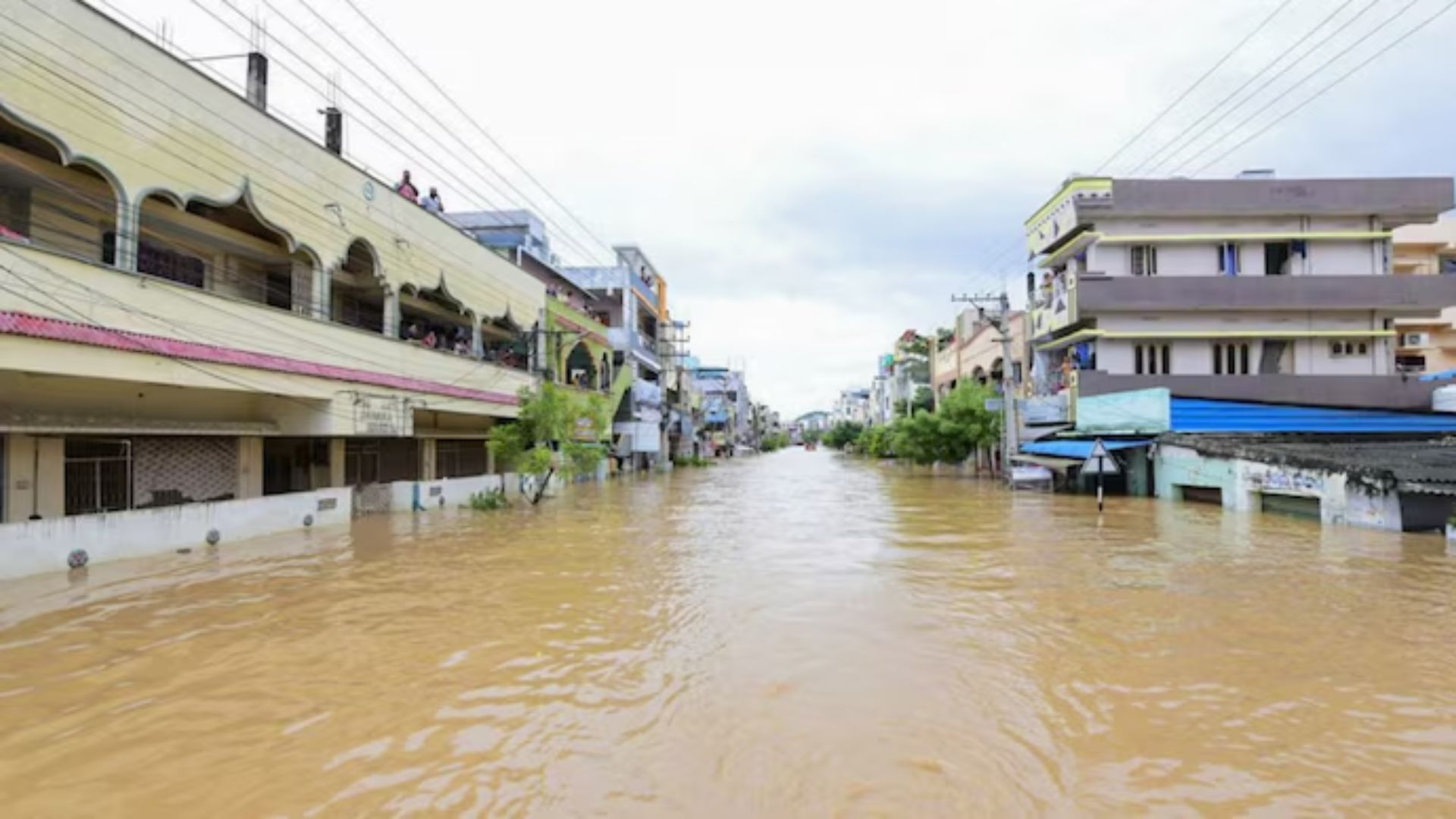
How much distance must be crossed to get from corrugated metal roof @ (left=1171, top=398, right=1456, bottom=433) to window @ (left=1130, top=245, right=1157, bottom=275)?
5313 millimetres

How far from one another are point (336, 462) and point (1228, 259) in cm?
3247

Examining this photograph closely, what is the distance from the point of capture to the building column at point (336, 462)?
21719mm

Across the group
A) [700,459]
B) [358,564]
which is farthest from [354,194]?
[700,459]

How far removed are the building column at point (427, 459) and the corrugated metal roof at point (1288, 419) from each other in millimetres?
26424

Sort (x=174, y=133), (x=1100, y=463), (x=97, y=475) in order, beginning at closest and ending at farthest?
1. (x=174, y=133)
2. (x=97, y=475)
3. (x=1100, y=463)

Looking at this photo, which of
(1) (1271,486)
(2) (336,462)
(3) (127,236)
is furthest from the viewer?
(2) (336,462)

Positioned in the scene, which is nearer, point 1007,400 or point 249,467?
point 249,467

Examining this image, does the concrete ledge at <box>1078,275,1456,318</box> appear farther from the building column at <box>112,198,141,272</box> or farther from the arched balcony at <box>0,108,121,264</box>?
the arched balcony at <box>0,108,121,264</box>

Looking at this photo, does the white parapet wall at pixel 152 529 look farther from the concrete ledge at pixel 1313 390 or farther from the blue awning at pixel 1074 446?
the concrete ledge at pixel 1313 390

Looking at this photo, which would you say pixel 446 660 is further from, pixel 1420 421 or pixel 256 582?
pixel 1420 421

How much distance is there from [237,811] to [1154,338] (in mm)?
31411

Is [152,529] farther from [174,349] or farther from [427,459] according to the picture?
[427,459]

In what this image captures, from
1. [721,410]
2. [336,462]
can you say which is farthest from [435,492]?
[721,410]

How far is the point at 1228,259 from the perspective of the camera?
2791 centimetres
